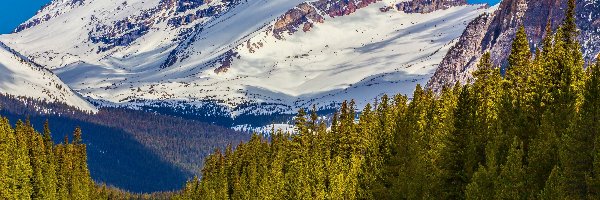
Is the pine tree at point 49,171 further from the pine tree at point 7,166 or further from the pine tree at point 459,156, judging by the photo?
the pine tree at point 459,156

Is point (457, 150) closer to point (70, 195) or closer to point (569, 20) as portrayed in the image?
point (569, 20)

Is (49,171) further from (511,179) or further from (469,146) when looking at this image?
(511,179)

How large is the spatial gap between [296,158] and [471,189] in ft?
164

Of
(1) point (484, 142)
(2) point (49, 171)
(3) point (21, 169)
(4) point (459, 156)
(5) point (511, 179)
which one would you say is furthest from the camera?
(2) point (49, 171)

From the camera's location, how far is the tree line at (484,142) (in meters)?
39.0

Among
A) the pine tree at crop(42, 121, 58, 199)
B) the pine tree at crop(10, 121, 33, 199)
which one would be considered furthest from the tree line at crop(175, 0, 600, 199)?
the pine tree at crop(42, 121, 58, 199)

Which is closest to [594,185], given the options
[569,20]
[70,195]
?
[569,20]

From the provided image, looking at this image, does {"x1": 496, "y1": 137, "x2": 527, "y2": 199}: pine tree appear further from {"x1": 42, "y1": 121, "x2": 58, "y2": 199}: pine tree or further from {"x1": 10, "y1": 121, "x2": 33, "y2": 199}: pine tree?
{"x1": 42, "y1": 121, "x2": 58, "y2": 199}: pine tree

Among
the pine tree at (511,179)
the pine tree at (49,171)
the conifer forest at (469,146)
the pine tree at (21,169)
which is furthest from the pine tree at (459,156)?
the pine tree at (49,171)

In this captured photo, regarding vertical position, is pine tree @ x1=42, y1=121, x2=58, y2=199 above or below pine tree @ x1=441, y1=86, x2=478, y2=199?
below

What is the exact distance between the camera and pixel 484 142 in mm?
47750

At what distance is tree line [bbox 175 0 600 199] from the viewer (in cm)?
3897

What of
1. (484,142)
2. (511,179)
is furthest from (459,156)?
(511,179)

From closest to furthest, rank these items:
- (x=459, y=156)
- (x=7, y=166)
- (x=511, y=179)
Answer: (x=511, y=179) → (x=459, y=156) → (x=7, y=166)
